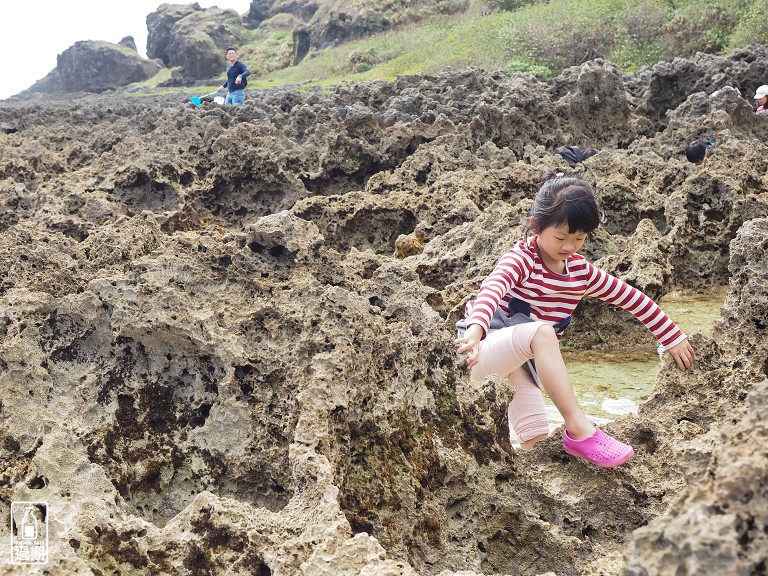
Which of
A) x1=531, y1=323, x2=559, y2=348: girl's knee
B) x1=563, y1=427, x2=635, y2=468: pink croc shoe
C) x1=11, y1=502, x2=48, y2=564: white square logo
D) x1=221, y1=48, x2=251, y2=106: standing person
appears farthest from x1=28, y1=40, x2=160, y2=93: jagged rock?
x1=563, y1=427, x2=635, y2=468: pink croc shoe

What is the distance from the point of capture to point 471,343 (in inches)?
111

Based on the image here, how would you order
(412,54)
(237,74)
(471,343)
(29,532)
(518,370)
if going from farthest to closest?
1. (412,54)
2. (237,74)
3. (518,370)
4. (471,343)
5. (29,532)

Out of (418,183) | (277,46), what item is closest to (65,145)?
(418,183)

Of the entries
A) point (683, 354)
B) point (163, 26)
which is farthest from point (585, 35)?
point (163, 26)

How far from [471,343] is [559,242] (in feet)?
2.37

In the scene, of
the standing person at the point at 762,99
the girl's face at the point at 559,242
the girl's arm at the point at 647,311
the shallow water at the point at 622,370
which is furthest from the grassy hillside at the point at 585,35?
the girl's face at the point at 559,242

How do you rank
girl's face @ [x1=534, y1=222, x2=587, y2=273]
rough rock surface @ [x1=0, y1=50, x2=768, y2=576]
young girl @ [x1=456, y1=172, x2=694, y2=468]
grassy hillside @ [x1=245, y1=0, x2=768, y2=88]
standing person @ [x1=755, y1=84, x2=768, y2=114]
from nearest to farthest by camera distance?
rough rock surface @ [x1=0, y1=50, x2=768, y2=576] → young girl @ [x1=456, y1=172, x2=694, y2=468] → girl's face @ [x1=534, y1=222, x2=587, y2=273] → standing person @ [x1=755, y1=84, x2=768, y2=114] → grassy hillside @ [x1=245, y1=0, x2=768, y2=88]

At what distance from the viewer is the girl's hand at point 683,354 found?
10.1 ft

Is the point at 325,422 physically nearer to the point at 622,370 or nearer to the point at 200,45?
the point at 622,370

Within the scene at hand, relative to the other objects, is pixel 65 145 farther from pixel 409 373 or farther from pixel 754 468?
pixel 754 468

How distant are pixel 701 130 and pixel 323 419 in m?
6.70

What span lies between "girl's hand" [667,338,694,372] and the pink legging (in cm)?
61

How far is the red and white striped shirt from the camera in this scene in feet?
10.6

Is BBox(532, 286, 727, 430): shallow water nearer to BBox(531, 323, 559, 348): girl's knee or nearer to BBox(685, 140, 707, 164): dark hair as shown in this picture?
BBox(531, 323, 559, 348): girl's knee
